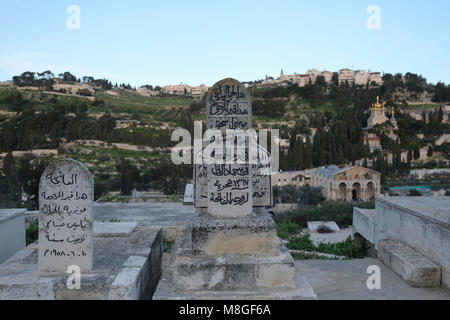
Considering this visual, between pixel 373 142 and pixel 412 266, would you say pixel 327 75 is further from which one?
pixel 412 266

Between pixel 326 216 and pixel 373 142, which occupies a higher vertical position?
pixel 373 142

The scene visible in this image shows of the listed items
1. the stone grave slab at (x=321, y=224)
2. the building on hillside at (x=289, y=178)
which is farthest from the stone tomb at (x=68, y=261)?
the building on hillside at (x=289, y=178)

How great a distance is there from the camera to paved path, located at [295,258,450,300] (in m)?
4.76

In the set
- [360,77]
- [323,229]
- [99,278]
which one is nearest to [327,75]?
[360,77]

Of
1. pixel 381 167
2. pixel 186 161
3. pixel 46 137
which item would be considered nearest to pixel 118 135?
pixel 46 137

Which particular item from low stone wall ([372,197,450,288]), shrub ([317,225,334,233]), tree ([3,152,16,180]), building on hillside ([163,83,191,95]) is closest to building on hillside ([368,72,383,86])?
building on hillside ([163,83,191,95])

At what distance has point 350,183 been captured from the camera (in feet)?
122

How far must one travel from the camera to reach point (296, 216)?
18.1 m

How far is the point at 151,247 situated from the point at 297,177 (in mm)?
36787

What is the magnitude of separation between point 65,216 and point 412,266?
4.35 meters

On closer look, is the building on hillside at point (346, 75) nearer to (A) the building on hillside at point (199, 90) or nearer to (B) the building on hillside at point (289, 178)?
(A) the building on hillside at point (199, 90)

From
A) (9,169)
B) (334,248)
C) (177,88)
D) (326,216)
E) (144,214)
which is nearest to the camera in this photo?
(334,248)

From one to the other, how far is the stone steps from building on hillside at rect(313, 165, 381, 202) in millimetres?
31257

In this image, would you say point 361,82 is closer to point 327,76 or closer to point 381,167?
point 327,76
